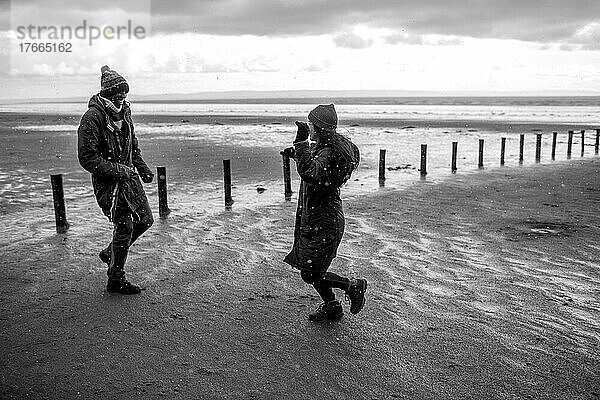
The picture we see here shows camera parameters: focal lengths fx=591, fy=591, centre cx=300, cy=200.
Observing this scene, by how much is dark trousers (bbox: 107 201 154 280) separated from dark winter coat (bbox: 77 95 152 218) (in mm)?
76

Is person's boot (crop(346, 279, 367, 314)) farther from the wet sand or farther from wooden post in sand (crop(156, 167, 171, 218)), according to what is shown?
wooden post in sand (crop(156, 167, 171, 218))

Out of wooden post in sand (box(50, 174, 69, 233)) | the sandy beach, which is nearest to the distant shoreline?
the sandy beach

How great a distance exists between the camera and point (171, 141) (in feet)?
91.2

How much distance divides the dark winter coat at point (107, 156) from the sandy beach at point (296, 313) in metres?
1.10

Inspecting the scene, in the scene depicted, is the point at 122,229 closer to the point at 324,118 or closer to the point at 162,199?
the point at 324,118

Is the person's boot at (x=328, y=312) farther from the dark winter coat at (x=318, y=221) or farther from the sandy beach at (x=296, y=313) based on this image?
the dark winter coat at (x=318, y=221)

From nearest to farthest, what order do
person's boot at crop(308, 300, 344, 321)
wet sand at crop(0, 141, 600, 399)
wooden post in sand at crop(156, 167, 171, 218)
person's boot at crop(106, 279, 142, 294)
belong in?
wet sand at crop(0, 141, 600, 399) → person's boot at crop(308, 300, 344, 321) → person's boot at crop(106, 279, 142, 294) → wooden post in sand at crop(156, 167, 171, 218)

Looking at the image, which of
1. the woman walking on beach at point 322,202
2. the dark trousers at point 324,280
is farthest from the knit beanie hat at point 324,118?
the dark trousers at point 324,280

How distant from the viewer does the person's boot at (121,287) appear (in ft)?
21.3

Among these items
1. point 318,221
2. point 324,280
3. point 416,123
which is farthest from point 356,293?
point 416,123

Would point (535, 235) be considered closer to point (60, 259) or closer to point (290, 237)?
point (290, 237)

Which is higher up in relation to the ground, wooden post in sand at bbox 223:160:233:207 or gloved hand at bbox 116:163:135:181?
gloved hand at bbox 116:163:135:181

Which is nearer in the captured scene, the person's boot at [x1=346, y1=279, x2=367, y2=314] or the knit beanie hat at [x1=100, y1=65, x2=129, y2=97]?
the person's boot at [x1=346, y1=279, x2=367, y2=314]

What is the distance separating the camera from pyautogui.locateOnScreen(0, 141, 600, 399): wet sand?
4.47 metres
